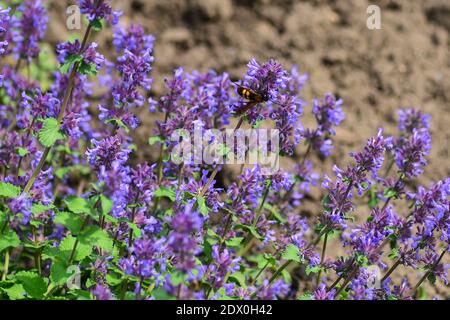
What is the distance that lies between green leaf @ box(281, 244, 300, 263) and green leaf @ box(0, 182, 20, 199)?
2.14 metres

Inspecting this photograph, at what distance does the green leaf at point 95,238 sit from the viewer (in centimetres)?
445

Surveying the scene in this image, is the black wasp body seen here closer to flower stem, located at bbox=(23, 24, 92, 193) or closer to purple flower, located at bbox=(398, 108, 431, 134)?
flower stem, located at bbox=(23, 24, 92, 193)

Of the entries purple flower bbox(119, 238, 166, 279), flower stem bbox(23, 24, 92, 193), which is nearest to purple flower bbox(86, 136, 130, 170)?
flower stem bbox(23, 24, 92, 193)

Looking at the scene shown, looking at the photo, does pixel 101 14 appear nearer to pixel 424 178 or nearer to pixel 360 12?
pixel 424 178

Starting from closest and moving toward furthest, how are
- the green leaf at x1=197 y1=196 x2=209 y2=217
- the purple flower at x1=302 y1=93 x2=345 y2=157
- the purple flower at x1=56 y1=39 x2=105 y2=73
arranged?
the purple flower at x1=56 y1=39 x2=105 y2=73, the green leaf at x1=197 y1=196 x2=209 y2=217, the purple flower at x1=302 y1=93 x2=345 y2=157

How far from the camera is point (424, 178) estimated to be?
7.98 meters

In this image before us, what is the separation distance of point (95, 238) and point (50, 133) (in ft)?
2.82

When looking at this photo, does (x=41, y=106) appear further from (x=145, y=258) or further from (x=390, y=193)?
(x=390, y=193)

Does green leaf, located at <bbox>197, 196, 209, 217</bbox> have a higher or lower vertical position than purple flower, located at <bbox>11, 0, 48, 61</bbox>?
lower

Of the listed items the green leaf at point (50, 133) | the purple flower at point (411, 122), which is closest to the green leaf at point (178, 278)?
the green leaf at point (50, 133)

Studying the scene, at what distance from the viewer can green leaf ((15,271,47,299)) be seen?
4926 millimetres

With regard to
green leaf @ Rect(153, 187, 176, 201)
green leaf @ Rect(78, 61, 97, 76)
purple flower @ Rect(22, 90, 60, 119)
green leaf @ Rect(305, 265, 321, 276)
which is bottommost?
green leaf @ Rect(305, 265, 321, 276)

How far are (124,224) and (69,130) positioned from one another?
0.85 meters

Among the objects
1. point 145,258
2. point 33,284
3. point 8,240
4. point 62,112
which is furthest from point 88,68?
point 33,284
